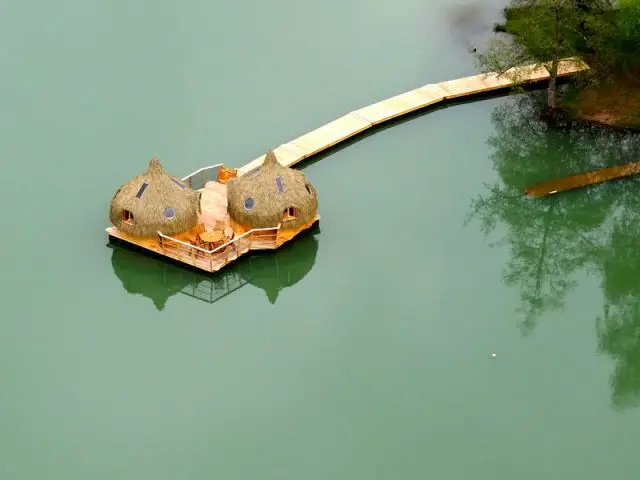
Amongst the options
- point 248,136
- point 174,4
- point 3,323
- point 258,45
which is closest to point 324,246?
point 248,136

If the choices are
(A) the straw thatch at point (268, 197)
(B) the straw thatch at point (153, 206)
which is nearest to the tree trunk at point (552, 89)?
(A) the straw thatch at point (268, 197)

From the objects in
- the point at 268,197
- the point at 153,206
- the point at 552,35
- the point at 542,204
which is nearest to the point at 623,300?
the point at 542,204

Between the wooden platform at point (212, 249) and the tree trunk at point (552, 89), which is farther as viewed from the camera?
the tree trunk at point (552, 89)

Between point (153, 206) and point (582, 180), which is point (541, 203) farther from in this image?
point (153, 206)

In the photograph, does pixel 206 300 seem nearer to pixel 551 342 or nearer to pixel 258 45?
pixel 551 342

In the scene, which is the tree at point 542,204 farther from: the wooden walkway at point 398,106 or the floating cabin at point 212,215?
the floating cabin at point 212,215

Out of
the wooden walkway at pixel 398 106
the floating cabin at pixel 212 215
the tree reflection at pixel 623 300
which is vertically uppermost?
the wooden walkway at pixel 398 106
